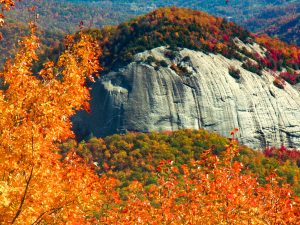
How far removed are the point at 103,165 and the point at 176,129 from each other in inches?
697

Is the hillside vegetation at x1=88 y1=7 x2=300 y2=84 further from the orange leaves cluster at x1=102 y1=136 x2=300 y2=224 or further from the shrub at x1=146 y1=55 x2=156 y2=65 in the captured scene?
the orange leaves cluster at x1=102 y1=136 x2=300 y2=224

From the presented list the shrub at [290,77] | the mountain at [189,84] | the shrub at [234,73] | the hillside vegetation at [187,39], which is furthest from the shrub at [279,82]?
the shrub at [234,73]

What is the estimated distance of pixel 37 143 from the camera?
15.6 m

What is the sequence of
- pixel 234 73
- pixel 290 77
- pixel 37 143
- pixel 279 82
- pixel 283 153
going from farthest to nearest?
1. pixel 290 77
2. pixel 279 82
3. pixel 234 73
4. pixel 283 153
5. pixel 37 143

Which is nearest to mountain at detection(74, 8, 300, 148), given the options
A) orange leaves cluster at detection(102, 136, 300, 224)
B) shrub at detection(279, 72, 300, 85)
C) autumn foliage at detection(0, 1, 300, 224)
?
shrub at detection(279, 72, 300, 85)

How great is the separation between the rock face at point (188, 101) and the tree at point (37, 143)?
67.3 m

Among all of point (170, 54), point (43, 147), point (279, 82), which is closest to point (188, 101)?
point (170, 54)

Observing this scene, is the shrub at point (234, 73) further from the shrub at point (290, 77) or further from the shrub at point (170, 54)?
the shrub at point (290, 77)

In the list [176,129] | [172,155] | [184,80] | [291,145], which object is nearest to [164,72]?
[184,80]

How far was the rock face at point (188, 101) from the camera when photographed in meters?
87.1

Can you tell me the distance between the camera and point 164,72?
Result: 9031cm

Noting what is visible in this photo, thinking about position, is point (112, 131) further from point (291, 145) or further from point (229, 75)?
point (291, 145)

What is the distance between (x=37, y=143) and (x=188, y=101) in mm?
75005

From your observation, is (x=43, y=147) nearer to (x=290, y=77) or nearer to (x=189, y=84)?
(x=189, y=84)
